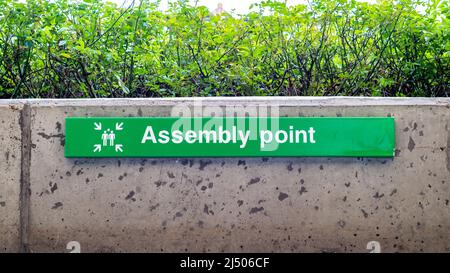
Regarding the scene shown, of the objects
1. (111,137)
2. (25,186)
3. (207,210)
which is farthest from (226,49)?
(25,186)

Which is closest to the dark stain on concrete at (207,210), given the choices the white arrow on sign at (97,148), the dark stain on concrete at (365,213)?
the white arrow on sign at (97,148)

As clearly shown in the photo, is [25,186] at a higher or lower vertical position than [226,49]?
lower

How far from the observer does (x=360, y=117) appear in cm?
328

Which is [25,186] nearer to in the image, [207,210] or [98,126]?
[98,126]

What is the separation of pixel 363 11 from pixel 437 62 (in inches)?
27.1

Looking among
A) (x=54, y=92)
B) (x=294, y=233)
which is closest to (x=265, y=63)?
(x=294, y=233)

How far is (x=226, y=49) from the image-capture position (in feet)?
13.7

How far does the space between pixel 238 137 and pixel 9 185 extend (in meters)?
1.55

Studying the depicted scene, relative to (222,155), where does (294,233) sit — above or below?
below

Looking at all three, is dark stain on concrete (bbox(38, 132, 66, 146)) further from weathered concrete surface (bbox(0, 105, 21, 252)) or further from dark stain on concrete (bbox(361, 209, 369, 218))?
dark stain on concrete (bbox(361, 209, 369, 218))

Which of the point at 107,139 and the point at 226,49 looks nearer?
the point at 107,139

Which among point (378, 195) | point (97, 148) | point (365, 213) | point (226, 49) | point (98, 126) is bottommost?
point (365, 213)

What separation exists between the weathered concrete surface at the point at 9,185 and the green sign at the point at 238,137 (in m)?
0.44

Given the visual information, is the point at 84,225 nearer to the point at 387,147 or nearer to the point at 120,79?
the point at 120,79
